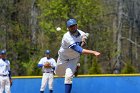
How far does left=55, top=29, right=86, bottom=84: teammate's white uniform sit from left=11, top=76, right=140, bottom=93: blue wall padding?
6.28m

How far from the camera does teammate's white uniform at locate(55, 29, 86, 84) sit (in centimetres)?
876

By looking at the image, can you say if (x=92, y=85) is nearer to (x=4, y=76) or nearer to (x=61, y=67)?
(x=4, y=76)

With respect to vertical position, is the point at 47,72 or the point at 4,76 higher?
the point at 47,72

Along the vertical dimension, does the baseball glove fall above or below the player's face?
below

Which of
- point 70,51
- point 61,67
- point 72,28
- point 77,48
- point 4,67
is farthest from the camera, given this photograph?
point 4,67

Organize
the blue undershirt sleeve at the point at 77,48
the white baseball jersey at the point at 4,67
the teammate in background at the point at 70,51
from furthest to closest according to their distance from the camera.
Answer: the white baseball jersey at the point at 4,67 < the teammate in background at the point at 70,51 < the blue undershirt sleeve at the point at 77,48

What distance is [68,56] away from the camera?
30.2ft

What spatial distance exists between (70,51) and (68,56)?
8.5 inches

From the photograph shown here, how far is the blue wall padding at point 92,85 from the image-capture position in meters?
15.4

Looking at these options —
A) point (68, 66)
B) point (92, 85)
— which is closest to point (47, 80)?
point (92, 85)

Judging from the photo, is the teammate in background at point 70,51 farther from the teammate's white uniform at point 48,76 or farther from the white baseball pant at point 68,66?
the teammate's white uniform at point 48,76

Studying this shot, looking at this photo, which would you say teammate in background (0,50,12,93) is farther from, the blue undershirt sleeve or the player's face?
the blue undershirt sleeve

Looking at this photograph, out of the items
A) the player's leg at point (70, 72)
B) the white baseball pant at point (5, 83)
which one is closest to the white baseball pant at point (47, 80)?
the white baseball pant at point (5, 83)

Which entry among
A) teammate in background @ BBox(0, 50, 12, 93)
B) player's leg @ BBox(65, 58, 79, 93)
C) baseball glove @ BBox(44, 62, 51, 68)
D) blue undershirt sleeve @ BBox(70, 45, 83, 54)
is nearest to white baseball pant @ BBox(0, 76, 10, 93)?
teammate in background @ BBox(0, 50, 12, 93)
